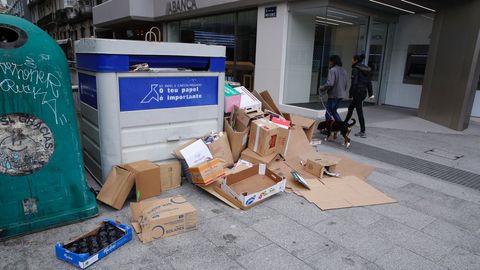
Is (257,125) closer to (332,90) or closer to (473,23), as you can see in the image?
(332,90)

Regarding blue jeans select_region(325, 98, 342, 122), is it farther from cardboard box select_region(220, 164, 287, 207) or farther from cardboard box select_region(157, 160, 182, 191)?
cardboard box select_region(157, 160, 182, 191)

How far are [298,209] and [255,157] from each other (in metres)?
1.03

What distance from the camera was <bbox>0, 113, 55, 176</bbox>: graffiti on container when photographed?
2585mm

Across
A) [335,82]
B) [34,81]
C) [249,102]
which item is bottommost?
[249,102]

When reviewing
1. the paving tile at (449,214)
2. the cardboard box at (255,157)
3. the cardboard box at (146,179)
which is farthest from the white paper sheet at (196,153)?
the paving tile at (449,214)

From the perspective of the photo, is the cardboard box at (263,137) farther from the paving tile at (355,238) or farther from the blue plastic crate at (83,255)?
the blue plastic crate at (83,255)

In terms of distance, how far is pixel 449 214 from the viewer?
3.49m

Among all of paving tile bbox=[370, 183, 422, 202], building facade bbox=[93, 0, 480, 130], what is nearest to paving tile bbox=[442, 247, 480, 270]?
paving tile bbox=[370, 183, 422, 202]

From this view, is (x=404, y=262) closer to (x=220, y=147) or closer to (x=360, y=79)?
(x=220, y=147)

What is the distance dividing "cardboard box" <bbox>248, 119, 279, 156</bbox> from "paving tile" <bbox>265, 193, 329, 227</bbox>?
0.73 m

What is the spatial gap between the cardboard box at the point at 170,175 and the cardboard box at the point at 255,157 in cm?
92

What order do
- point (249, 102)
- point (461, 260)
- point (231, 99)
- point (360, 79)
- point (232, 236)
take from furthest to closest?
point (360, 79) → point (249, 102) → point (231, 99) → point (232, 236) → point (461, 260)

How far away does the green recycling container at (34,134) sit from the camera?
2.57 meters

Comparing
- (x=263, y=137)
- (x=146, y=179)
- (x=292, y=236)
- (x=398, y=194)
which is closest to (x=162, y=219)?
(x=146, y=179)
